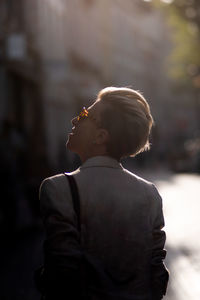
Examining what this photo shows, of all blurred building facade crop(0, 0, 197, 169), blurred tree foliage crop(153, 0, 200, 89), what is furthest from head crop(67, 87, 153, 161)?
blurred tree foliage crop(153, 0, 200, 89)

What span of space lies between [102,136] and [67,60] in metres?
38.8

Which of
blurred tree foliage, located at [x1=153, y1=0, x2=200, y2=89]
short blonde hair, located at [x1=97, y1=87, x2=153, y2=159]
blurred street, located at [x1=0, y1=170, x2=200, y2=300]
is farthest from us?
blurred tree foliage, located at [x1=153, y1=0, x2=200, y2=89]

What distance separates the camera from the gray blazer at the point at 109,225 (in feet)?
9.59

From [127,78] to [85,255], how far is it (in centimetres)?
6387

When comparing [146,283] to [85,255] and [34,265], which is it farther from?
[34,265]

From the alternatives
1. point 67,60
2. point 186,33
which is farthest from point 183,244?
point 67,60

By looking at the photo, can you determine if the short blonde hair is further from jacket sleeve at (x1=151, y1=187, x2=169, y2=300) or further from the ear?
jacket sleeve at (x1=151, y1=187, x2=169, y2=300)

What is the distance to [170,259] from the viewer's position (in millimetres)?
8812

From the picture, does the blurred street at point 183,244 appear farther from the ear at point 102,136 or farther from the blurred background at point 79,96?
the ear at point 102,136

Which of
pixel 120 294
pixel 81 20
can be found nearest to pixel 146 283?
pixel 120 294

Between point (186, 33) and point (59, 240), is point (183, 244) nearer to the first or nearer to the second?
point (59, 240)

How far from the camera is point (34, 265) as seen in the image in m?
8.30

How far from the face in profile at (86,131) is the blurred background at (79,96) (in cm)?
362

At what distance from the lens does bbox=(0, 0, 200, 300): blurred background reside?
10.0 metres
